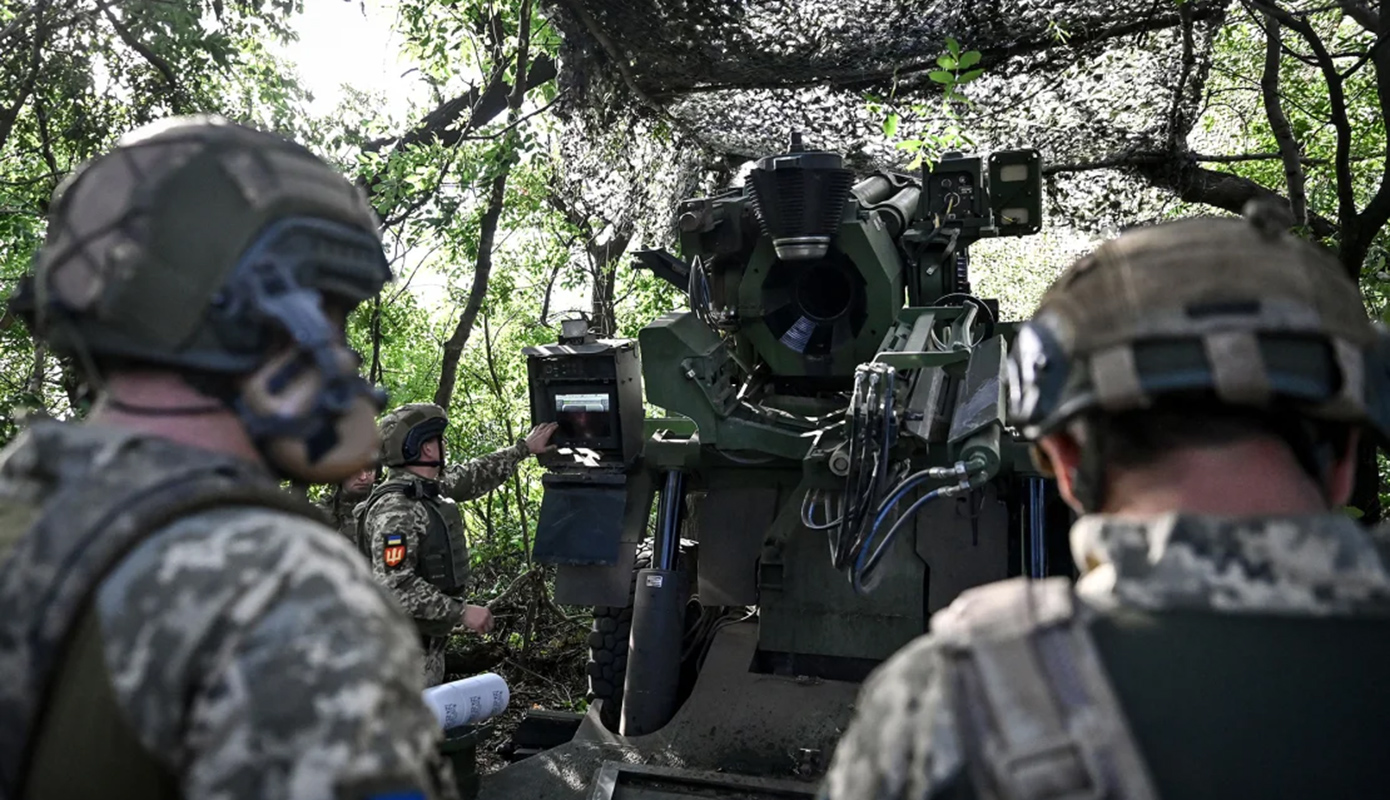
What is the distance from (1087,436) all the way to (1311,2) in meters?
7.58

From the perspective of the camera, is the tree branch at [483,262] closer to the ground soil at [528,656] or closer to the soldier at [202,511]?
the ground soil at [528,656]

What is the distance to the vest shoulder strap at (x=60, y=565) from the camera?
152cm

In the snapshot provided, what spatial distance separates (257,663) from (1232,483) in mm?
1187

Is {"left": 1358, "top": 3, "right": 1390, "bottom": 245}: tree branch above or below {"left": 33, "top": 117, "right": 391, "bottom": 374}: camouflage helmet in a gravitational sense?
above

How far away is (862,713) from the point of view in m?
1.60

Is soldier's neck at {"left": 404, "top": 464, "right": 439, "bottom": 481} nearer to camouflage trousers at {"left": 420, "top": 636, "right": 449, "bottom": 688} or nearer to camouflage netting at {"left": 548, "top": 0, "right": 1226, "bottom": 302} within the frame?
camouflage trousers at {"left": 420, "top": 636, "right": 449, "bottom": 688}

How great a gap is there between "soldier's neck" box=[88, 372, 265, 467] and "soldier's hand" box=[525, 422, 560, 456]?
4320mm

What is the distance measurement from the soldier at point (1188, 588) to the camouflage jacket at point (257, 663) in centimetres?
57

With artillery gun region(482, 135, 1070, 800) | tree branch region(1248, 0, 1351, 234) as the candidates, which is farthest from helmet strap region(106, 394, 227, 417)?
tree branch region(1248, 0, 1351, 234)

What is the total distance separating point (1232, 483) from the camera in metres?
1.55

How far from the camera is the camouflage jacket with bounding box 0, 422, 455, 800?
1.39 m

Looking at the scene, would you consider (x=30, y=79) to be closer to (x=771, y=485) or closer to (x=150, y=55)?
(x=150, y=55)

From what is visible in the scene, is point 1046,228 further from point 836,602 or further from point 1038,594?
point 1038,594

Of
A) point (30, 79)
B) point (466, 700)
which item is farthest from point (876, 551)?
point (30, 79)
